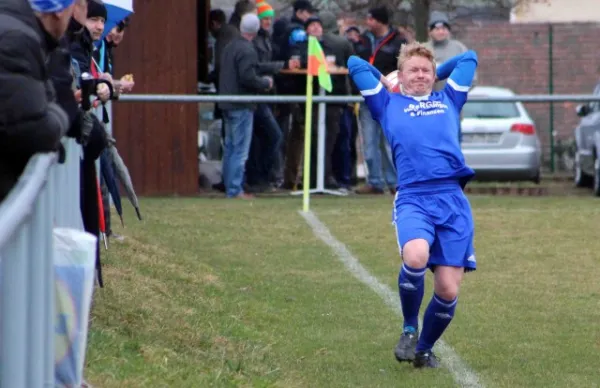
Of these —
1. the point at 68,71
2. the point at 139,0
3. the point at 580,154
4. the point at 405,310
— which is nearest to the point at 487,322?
the point at 405,310

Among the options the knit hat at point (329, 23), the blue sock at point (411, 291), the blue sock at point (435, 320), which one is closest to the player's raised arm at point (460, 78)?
the blue sock at point (411, 291)

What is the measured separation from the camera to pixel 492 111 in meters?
21.6

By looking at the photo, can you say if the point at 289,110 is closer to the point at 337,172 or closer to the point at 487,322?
the point at 337,172

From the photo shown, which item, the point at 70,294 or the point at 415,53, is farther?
the point at 415,53

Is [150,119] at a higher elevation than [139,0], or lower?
lower

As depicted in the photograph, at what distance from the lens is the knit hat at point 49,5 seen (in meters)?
5.59

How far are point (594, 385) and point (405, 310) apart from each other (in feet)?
3.75

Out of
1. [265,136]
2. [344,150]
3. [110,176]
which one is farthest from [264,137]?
[110,176]

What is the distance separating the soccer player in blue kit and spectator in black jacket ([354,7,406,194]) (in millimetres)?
8994

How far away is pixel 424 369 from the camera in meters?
7.39

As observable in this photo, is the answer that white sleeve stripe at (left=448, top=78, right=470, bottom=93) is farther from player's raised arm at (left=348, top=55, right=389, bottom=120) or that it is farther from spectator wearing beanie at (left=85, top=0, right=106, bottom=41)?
spectator wearing beanie at (left=85, top=0, right=106, bottom=41)

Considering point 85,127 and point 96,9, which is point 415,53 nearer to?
point 85,127

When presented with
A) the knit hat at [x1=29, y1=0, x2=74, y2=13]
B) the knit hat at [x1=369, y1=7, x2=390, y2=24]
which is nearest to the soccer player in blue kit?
the knit hat at [x1=29, y1=0, x2=74, y2=13]

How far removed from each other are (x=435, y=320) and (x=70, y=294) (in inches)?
113
